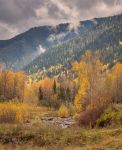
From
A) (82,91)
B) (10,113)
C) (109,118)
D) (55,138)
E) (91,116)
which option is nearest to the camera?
(55,138)

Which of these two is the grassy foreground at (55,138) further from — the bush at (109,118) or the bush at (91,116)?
the bush at (91,116)

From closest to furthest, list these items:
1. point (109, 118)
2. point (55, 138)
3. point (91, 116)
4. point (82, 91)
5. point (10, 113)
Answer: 1. point (55, 138)
2. point (109, 118)
3. point (91, 116)
4. point (10, 113)
5. point (82, 91)

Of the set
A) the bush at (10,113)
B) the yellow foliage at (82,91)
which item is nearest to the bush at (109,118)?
the bush at (10,113)

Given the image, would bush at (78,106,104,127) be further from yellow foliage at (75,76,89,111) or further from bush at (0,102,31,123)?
yellow foliage at (75,76,89,111)

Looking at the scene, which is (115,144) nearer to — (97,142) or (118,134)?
(97,142)

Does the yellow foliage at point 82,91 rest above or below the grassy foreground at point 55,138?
above

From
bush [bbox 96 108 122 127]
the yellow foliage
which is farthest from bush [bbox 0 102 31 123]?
the yellow foliage

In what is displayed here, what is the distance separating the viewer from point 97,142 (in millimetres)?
24031

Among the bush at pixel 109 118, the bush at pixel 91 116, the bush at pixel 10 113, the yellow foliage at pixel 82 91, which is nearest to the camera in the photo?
the bush at pixel 109 118

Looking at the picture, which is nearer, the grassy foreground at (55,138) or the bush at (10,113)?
the grassy foreground at (55,138)

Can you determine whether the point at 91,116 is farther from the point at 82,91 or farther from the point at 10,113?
the point at 82,91

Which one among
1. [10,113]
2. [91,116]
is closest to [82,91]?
[10,113]

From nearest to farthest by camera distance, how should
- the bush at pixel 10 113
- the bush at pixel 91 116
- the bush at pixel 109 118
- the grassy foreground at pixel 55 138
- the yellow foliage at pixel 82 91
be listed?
1. the grassy foreground at pixel 55 138
2. the bush at pixel 109 118
3. the bush at pixel 91 116
4. the bush at pixel 10 113
5. the yellow foliage at pixel 82 91

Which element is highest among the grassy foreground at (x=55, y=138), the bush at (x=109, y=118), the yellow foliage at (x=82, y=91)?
the yellow foliage at (x=82, y=91)
